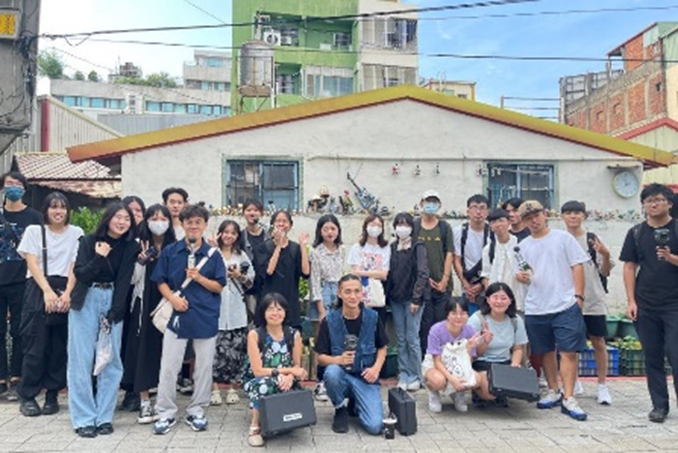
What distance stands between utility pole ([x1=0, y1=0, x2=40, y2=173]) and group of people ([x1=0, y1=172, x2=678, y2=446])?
5.15 m

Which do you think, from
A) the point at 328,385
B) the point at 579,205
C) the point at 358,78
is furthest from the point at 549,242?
the point at 358,78

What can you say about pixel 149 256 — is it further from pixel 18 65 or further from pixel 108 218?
pixel 18 65

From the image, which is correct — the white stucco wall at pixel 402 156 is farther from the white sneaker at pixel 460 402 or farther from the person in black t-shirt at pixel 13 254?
the white sneaker at pixel 460 402

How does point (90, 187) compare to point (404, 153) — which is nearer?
point (404, 153)

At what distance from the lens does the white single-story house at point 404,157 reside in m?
10.4

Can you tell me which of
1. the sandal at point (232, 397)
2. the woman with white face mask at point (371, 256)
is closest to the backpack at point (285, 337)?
the sandal at point (232, 397)

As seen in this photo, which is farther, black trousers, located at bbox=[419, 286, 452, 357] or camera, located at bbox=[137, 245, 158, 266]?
black trousers, located at bbox=[419, 286, 452, 357]

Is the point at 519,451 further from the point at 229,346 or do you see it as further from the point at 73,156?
the point at 73,156

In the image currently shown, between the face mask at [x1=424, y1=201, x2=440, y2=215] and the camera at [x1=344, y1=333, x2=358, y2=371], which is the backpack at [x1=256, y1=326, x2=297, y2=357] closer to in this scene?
the camera at [x1=344, y1=333, x2=358, y2=371]

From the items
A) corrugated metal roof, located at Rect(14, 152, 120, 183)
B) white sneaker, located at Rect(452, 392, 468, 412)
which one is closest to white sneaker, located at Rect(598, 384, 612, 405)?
white sneaker, located at Rect(452, 392, 468, 412)

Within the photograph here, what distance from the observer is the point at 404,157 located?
35.5 ft

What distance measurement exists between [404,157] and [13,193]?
22.6 feet

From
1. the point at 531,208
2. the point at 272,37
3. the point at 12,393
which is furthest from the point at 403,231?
the point at 272,37

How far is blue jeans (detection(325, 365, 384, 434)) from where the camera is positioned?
495cm
